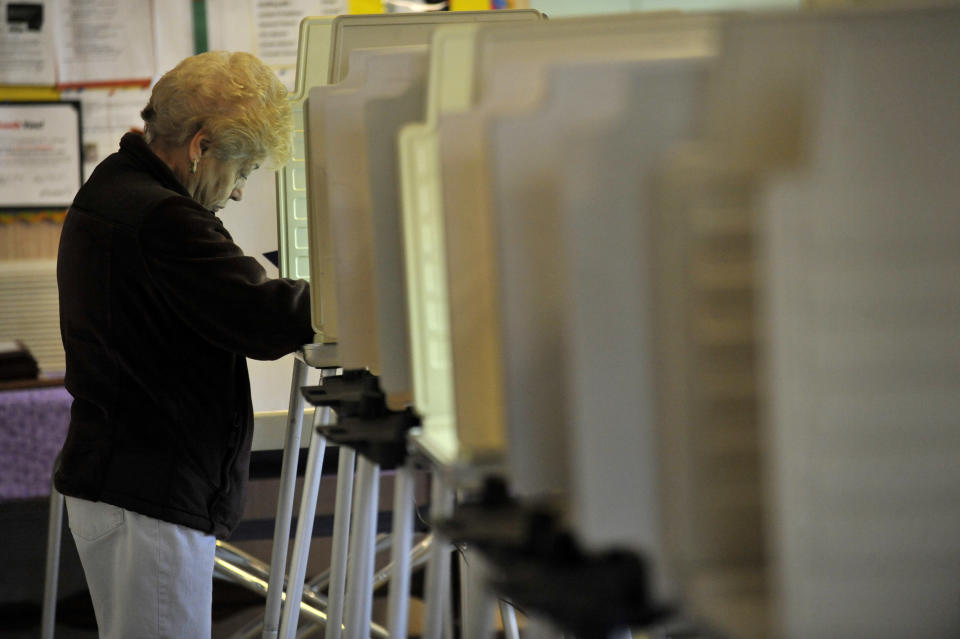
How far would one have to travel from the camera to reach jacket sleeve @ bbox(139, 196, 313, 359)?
1781mm

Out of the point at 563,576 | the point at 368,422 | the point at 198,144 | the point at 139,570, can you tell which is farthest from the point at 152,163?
the point at 563,576

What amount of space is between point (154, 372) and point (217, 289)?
184 mm

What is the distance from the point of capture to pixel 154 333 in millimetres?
1841

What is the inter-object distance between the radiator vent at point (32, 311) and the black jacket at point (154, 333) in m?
1.72

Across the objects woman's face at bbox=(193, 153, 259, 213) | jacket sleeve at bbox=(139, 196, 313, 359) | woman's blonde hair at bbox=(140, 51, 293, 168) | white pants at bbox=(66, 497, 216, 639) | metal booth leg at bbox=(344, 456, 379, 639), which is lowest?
white pants at bbox=(66, 497, 216, 639)

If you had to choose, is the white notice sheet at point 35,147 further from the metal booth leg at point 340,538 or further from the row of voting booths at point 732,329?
the row of voting booths at point 732,329

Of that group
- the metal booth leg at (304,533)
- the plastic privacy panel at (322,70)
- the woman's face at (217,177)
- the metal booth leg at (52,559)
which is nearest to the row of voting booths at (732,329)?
the plastic privacy panel at (322,70)

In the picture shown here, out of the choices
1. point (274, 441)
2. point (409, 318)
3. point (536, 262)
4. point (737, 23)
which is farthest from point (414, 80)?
point (274, 441)

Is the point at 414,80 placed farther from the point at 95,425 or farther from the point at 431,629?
the point at 95,425

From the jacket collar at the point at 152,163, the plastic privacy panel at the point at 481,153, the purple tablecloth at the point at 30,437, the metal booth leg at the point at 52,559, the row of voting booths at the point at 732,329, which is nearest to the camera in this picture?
the row of voting booths at the point at 732,329

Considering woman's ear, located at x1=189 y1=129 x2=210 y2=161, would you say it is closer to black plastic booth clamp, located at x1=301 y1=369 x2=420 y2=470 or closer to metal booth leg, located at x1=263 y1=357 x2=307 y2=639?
metal booth leg, located at x1=263 y1=357 x2=307 y2=639

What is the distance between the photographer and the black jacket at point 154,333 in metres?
1.79

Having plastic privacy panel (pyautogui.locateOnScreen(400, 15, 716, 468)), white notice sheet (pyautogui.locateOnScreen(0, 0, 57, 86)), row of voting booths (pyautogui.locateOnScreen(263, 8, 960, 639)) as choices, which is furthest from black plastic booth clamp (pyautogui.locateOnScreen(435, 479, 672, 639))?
white notice sheet (pyautogui.locateOnScreen(0, 0, 57, 86))

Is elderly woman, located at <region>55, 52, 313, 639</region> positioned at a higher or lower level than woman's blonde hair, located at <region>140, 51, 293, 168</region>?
lower
